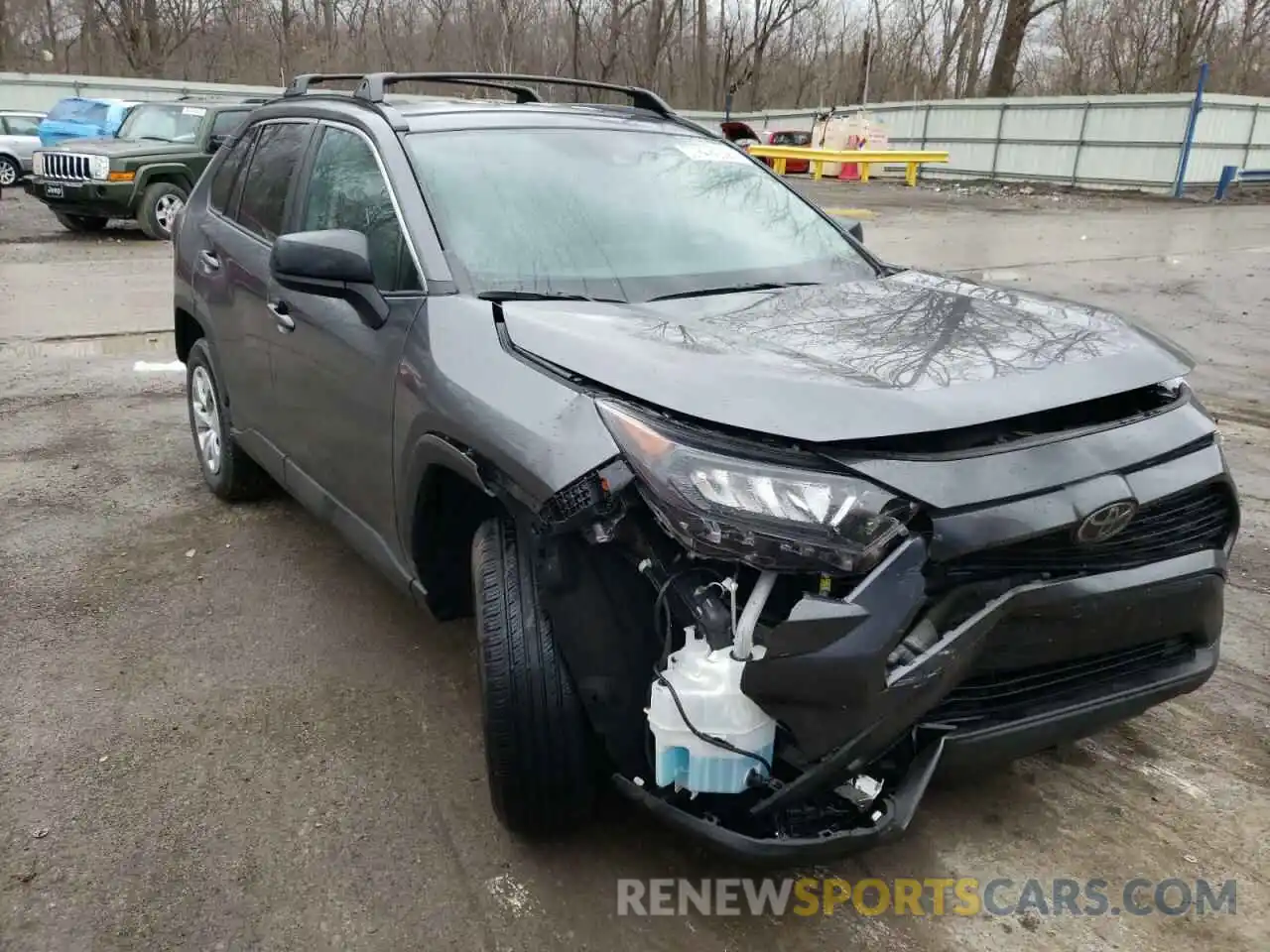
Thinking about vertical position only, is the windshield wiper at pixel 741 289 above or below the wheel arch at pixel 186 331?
above

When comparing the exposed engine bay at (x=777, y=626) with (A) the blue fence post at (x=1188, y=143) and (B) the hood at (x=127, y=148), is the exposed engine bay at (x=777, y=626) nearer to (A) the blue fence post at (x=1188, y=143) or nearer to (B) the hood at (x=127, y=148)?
(B) the hood at (x=127, y=148)

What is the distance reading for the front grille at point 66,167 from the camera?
13.7 meters

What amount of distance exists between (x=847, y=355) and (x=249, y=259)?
264 cm

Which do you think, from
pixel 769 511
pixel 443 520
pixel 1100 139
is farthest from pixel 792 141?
pixel 769 511

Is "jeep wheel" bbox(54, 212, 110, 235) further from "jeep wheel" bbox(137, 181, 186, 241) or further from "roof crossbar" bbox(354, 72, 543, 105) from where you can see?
"roof crossbar" bbox(354, 72, 543, 105)

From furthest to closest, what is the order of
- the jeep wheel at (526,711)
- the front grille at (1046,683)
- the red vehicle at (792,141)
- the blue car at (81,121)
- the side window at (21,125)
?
the red vehicle at (792,141), the side window at (21,125), the blue car at (81,121), the jeep wheel at (526,711), the front grille at (1046,683)

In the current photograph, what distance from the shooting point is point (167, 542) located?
14.5 ft

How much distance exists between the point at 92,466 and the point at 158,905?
3584 mm

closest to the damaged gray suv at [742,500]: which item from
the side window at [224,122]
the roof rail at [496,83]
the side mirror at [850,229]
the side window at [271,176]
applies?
the roof rail at [496,83]

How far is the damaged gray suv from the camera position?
1942mm

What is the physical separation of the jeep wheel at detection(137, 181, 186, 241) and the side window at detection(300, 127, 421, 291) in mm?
11663

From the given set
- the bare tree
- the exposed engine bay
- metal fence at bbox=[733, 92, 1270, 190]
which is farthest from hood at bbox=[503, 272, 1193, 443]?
the bare tree

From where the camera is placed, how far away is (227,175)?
4562 mm

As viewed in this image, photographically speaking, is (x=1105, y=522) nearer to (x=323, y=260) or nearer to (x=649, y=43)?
(x=323, y=260)
